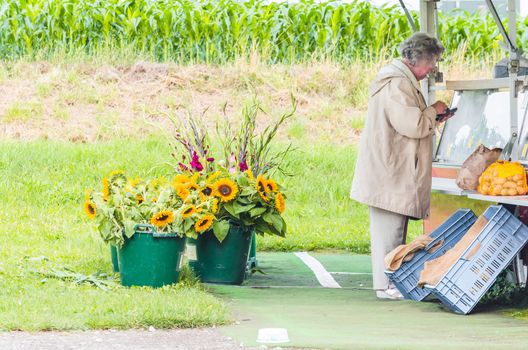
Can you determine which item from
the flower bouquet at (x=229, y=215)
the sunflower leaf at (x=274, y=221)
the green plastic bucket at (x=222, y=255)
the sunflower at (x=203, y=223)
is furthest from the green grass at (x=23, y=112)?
the sunflower at (x=203, y=223)

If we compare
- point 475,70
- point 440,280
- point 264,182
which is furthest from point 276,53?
point 440,280

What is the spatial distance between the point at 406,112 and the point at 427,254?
3.52ft

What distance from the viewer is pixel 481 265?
8000 mm

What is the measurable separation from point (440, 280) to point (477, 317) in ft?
1.14

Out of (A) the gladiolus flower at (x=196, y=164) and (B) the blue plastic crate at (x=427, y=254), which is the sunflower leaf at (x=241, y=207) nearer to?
(A) the gladiolus flower at (x=196, y=164)

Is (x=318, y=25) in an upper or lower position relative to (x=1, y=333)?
upper

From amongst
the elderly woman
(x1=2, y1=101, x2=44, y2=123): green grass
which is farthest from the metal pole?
(x1=2, y1=101, x2=44, y2=123): green grass

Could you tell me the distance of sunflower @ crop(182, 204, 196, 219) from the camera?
8578 mm

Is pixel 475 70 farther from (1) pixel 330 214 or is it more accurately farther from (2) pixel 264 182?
(2) pixel 264 182

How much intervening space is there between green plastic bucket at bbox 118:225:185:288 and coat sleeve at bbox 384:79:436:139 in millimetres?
1734

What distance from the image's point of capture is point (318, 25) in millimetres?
21094

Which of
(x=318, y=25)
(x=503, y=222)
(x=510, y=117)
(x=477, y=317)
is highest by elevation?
(x=318, y=25)

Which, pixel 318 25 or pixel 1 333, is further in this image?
pixel 318 25

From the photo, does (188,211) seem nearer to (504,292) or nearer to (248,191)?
(248,191)
